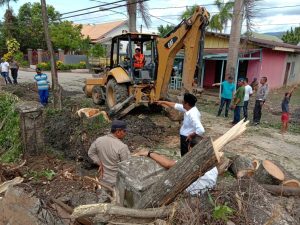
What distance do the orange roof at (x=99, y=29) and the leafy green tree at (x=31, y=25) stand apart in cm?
705

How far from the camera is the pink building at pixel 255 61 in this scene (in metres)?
17.0

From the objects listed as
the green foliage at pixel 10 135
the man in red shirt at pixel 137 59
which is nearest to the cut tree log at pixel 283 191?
the green foliage at pixel 10 135

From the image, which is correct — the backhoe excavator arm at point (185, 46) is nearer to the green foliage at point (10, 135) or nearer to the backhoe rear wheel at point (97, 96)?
the backhoe rear wheel at point (97, 96)

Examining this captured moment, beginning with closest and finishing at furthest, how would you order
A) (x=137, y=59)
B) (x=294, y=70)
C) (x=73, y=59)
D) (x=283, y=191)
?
(x=283, y=191) → (x=137, y=59) → (x=294, y=70) → (x=73, y=59)

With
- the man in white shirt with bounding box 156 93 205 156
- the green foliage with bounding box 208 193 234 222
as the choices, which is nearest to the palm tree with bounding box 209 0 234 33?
the man in white shirt with bounding box 156 93 205 156

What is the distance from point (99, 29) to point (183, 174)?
1780 inches

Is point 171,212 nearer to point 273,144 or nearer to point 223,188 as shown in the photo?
point 223,188

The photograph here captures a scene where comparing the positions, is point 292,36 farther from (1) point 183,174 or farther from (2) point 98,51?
(1) point 183,174

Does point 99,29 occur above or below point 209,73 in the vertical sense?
above

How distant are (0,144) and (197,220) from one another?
5.96m

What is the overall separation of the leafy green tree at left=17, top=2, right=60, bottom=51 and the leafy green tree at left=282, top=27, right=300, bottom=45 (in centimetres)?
3510

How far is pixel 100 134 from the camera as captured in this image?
7.11 meters

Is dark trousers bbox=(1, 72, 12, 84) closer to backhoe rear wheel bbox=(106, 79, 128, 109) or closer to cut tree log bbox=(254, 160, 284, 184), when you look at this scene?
backhoe rear wheel bbox=(106, 79, 128, 109)

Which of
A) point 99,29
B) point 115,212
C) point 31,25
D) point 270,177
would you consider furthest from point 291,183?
point 99,29
